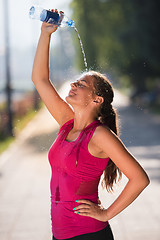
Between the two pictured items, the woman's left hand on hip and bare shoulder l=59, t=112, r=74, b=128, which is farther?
bare shoulder l=59, t=112, r=74, b=128

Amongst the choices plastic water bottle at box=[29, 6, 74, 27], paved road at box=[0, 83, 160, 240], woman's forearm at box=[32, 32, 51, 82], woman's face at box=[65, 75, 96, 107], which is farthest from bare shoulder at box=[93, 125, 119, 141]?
plastic water bottle at box=[29, 6, 74, 27]

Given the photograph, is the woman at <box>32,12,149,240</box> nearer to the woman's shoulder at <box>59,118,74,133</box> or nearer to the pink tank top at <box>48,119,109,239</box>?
the pink tank top at <box>48,119,109,239</box>

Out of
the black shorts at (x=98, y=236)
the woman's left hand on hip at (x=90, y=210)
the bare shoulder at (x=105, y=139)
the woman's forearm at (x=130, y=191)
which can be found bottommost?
the black shorts at (x=98, y=236)

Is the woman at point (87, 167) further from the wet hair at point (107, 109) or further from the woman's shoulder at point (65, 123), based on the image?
the woman's shoulder at point (65, 123)

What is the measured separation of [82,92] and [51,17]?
562 mm

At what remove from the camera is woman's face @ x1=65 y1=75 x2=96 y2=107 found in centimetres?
255

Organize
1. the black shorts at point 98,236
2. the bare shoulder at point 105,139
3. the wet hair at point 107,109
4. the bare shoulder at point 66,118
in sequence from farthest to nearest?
1. the bare shoulder at point 66,118
2. the wet hair at point 107,109
3. the black shorts at point 98,236
4. the bare shoulder at point 105,139

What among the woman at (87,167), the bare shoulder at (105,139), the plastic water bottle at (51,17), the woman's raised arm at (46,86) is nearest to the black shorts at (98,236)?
the woman at (87,167)

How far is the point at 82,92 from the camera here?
256 centimetres

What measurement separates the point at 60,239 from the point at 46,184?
19.2 feet

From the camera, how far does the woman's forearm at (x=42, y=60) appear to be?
2859 mm

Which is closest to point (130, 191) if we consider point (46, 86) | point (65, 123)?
point (65, 123)

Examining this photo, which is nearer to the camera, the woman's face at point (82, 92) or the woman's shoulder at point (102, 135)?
the woman's shoulder at point (102, 135)

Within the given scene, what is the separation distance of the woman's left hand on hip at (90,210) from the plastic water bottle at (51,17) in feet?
3.69
